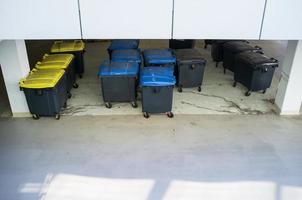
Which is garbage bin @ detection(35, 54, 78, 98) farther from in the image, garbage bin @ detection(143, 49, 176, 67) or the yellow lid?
garbage bin @ detection(143, 49, 176, 67)

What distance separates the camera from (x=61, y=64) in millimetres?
4816

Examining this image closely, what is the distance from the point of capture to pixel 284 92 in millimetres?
4559

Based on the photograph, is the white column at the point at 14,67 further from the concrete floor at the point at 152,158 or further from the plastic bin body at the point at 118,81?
the plastic bin body at the point at 118,81

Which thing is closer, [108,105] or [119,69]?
[119,69]

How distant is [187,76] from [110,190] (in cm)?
289

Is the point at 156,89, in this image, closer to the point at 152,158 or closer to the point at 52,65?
the point at 152,158

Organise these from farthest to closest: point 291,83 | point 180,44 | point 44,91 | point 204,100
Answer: point 180,44 → point 204,100 → point 291,83 → point 44,91
